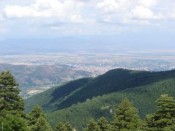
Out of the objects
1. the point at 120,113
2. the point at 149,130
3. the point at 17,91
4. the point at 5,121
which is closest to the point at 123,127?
the point at 120,113

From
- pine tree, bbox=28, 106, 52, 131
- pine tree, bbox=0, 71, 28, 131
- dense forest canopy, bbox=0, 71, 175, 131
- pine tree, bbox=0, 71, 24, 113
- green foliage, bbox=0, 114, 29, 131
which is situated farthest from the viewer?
pine tree, bbox=28, 106, 52, 131

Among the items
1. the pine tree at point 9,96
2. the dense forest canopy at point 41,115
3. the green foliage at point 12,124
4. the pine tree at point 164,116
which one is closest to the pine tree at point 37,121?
the dense forest canopy at point 41,115

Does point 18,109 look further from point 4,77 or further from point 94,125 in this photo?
point 94,125

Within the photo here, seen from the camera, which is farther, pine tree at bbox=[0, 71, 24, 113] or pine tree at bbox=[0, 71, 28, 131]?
pine tree at bbox=[0, 71, 24, 113]

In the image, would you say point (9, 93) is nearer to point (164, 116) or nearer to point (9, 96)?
point (9, 96)

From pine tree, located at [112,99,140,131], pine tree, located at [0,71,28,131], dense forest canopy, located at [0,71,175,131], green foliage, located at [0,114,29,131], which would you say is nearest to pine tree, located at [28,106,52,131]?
dense forest canopy, located at [0,71,175,131]

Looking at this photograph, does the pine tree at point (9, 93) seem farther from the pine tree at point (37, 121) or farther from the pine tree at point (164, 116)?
the pine tree at point (164, 116)

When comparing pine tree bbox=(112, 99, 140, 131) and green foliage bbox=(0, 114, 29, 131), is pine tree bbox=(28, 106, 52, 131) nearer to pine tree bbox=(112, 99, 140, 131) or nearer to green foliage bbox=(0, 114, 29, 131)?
pine tree bbox=(112, 99, 140, 131)

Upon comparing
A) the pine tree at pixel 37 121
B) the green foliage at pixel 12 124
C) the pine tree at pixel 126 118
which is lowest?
the pine tree at pixel 37 121
